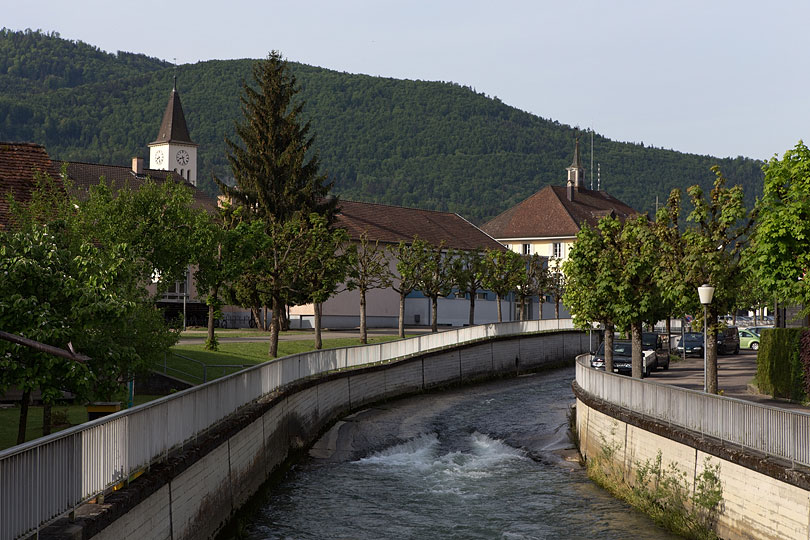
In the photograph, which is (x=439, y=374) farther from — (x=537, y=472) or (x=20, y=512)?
(x=20, y=512)

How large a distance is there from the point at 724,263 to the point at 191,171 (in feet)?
367

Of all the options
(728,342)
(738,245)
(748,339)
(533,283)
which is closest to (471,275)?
(533,283)

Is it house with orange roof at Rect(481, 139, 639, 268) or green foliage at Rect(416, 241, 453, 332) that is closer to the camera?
green foliage at Rect(416, 241, 453, 332)

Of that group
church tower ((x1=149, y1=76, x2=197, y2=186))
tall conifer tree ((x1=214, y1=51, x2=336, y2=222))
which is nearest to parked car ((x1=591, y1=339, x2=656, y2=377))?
tall conifer tree ((x1=214, y1=51, x2=336, y2=222))

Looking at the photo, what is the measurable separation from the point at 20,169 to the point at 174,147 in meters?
99.5

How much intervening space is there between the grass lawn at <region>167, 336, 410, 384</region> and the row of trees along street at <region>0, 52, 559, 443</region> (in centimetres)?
110

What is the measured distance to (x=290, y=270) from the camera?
4603cm

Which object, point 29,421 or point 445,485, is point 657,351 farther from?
point 29,421

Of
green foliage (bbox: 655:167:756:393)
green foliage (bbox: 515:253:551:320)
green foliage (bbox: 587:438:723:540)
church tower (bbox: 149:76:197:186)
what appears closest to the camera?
green foliage (bbox: 587:438:723:540)

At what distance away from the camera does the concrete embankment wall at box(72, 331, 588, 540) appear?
Answer: 41.7ft

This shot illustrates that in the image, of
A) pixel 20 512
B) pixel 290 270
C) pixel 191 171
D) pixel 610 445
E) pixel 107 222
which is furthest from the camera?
pixel 191 171

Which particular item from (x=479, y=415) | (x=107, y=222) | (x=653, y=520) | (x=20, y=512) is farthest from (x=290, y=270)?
(x=20, y=512)

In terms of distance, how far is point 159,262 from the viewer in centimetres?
3197

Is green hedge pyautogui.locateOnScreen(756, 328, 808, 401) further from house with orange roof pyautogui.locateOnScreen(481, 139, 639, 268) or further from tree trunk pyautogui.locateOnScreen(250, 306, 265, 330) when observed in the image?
house with orange roof pyautogui.locateOnScreen(481, 139, 639, 268)
